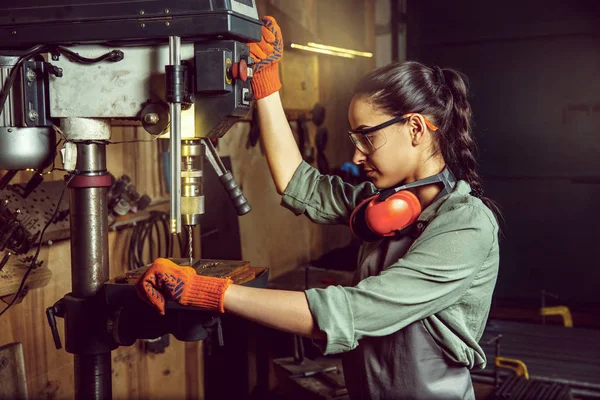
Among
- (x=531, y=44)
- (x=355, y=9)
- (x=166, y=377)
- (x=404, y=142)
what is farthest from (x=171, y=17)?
(x=531, y=44)

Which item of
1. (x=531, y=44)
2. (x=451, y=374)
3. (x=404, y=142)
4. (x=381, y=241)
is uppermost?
(x=531, y=44)

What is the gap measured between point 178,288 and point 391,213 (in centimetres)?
50

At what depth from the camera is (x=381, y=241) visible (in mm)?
1566

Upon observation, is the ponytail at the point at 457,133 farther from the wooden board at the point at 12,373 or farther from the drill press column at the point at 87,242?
the wooden board at the point at 12,373

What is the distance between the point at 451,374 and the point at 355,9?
11.3ft

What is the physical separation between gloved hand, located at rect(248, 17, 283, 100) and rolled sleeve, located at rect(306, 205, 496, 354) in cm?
55

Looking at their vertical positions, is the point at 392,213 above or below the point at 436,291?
above

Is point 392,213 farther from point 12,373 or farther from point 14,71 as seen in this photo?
point 12,373

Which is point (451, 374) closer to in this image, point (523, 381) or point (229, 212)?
point (523, 381)

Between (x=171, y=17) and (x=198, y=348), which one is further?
Answer: (x=198, y=348)

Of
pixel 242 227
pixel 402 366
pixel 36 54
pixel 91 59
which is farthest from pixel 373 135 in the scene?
pixel 242 227

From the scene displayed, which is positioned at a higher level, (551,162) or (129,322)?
(551,162)

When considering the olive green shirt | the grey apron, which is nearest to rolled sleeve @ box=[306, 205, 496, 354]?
the olive green shirt

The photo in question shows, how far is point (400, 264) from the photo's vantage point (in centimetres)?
128
